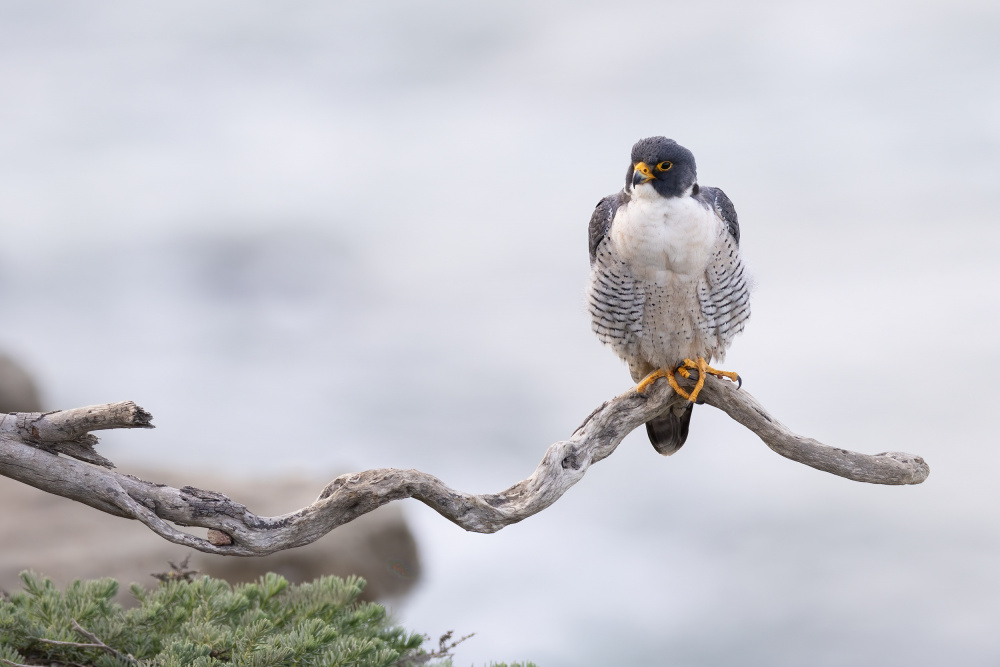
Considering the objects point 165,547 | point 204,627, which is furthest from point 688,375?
point 165,547

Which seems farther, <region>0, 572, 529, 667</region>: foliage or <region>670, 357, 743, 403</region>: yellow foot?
<region>670, 357, 743, 403</region>: yellow foot

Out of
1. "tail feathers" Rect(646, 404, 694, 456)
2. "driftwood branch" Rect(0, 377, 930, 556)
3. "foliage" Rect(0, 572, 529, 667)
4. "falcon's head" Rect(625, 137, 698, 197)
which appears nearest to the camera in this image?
"driftwood branch" Rect(0, 377, 930, 556)

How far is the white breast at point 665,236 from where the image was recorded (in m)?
3.62

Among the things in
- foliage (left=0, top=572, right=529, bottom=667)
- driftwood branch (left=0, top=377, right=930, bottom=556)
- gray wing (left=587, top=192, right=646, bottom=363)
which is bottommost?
foliage (left=0, top=572, right=529, bottom=667)

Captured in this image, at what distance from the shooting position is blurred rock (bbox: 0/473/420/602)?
6.22 metres

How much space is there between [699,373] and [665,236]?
0.70 metres

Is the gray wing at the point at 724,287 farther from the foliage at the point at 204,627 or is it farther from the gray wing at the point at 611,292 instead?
the foliage at the point at 204,627

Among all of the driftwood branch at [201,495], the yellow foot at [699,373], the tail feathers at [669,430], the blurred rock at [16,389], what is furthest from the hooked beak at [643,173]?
the blurred rock at [16,389]

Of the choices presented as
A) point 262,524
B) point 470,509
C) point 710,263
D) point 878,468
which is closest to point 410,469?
point 470,509

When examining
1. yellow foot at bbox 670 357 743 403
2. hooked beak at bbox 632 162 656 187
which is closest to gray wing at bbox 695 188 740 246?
hooked beak at bbox 632 162 656 187

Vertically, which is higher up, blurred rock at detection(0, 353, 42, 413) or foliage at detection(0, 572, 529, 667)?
blurred rock at detection(0, 353, 42, 413)

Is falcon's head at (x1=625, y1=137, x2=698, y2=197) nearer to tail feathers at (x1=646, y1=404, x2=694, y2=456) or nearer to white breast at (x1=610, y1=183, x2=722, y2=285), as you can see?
white breast at (x1=610, y1=183, x2=722, y2=285)

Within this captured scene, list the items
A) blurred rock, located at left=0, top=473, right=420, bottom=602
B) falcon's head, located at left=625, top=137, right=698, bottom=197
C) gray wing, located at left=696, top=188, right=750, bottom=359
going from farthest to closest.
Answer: blurred rock, located at left=0, top=473, right=420, bottom=602 < gray wing, located at left=696, top=188, right=750, bottom=359 < falcon's head, located at left=625, top=137, right=698, bottom=197

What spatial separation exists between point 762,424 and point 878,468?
513 millimetres
